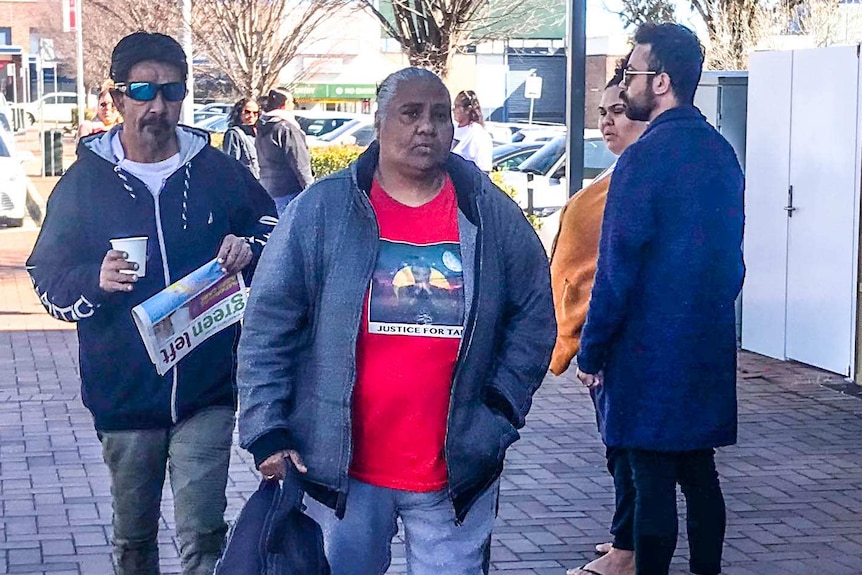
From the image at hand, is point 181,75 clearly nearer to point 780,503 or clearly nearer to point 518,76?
point 780,503

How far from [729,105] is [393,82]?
7453 millimetres

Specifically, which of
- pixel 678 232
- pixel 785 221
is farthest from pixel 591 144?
pixel 678 232

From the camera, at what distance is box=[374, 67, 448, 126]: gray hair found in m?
3.54

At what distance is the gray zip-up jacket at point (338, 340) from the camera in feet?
11.4

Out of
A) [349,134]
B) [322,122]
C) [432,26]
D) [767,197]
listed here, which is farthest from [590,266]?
[322,122]

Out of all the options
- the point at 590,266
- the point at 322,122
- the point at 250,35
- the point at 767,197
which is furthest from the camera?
the point at 322,122

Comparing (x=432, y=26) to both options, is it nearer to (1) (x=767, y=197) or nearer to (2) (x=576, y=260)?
(1) (x=767, y=197)

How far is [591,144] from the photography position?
1964 centimetres

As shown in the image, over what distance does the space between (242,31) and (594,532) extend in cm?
1729

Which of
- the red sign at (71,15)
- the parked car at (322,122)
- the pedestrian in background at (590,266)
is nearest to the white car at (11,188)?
the red sign at (71,15)

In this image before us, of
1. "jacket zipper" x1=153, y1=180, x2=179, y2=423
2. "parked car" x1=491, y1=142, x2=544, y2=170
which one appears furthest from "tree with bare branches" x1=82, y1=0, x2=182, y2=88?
"jacket zipper" x1=153, y1=180, x2=179, y2=423

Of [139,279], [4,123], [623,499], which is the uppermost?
[4,123]

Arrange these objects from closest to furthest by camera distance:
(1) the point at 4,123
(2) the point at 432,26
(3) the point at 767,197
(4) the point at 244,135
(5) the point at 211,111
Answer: (3) the point at 767,197, (4) the point at 244,135, (2) the point at 432,26, (1) the point at 4,123, (5) the point at 211,111

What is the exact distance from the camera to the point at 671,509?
15.4 feet
